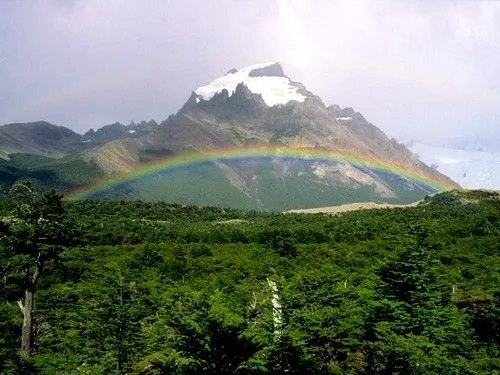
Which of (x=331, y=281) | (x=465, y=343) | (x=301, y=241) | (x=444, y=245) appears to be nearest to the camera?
(x=465, y=343)

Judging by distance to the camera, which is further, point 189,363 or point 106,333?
point 106,333

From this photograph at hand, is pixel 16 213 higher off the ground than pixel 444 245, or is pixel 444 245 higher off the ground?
pixel 16 213

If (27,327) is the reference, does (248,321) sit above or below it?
above

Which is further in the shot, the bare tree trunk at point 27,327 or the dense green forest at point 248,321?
the bare tree trunk at point 27,327

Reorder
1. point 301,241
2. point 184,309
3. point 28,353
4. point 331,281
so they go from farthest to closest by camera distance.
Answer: point 301,241 → point 331,281 → point 28,353 → point 184,309

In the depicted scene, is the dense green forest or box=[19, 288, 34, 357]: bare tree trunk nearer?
the dense green forest

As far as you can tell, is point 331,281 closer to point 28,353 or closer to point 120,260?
point 28,353

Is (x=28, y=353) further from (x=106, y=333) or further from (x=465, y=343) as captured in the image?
(x=465, y=343)

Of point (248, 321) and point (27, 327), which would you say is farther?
point (27, 327)

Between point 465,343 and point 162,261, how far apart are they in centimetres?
4230

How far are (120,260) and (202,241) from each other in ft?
99.2

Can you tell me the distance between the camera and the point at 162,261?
2534 inches

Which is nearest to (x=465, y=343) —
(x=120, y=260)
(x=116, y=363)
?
(x=116, y=363)

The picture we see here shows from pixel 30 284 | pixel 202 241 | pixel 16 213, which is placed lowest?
pixel 202 241
